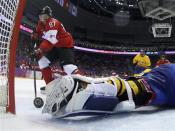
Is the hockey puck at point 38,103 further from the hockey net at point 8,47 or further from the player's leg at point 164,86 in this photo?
the player's leg at point 164,86

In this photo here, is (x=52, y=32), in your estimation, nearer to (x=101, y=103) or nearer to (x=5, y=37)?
(x=5, y=37)

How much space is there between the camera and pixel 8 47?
1.82 metres

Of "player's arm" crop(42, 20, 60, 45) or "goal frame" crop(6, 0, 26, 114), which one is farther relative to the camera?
"player's arm" crop(42, 20, 60, 45)

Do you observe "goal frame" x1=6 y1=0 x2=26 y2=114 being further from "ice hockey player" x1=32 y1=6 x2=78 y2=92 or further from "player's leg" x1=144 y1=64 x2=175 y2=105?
"ice hockey player" x1=32 y1=6 x2=78 y2=92

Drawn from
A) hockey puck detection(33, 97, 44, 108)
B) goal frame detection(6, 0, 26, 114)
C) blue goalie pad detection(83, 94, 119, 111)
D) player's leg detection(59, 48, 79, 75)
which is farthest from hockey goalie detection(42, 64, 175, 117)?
player's leg detection(59, 48, 79, 75)

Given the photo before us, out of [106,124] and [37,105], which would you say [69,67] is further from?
[106,124]

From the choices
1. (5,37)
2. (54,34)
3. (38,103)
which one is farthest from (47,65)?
(5,37)

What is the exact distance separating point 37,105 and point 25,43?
1186 centimetres

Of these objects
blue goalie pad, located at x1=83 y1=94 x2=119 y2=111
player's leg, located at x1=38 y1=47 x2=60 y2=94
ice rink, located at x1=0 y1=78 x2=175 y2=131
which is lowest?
ice rink, located at x1=0 y1=78 x2=175 y2=131

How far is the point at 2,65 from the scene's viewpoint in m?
1.84

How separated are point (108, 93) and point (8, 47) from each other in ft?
1.91

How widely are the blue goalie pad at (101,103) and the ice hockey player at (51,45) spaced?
1147 mm

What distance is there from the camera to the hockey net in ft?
5.91

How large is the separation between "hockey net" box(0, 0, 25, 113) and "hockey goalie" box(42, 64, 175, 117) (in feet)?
0.74
